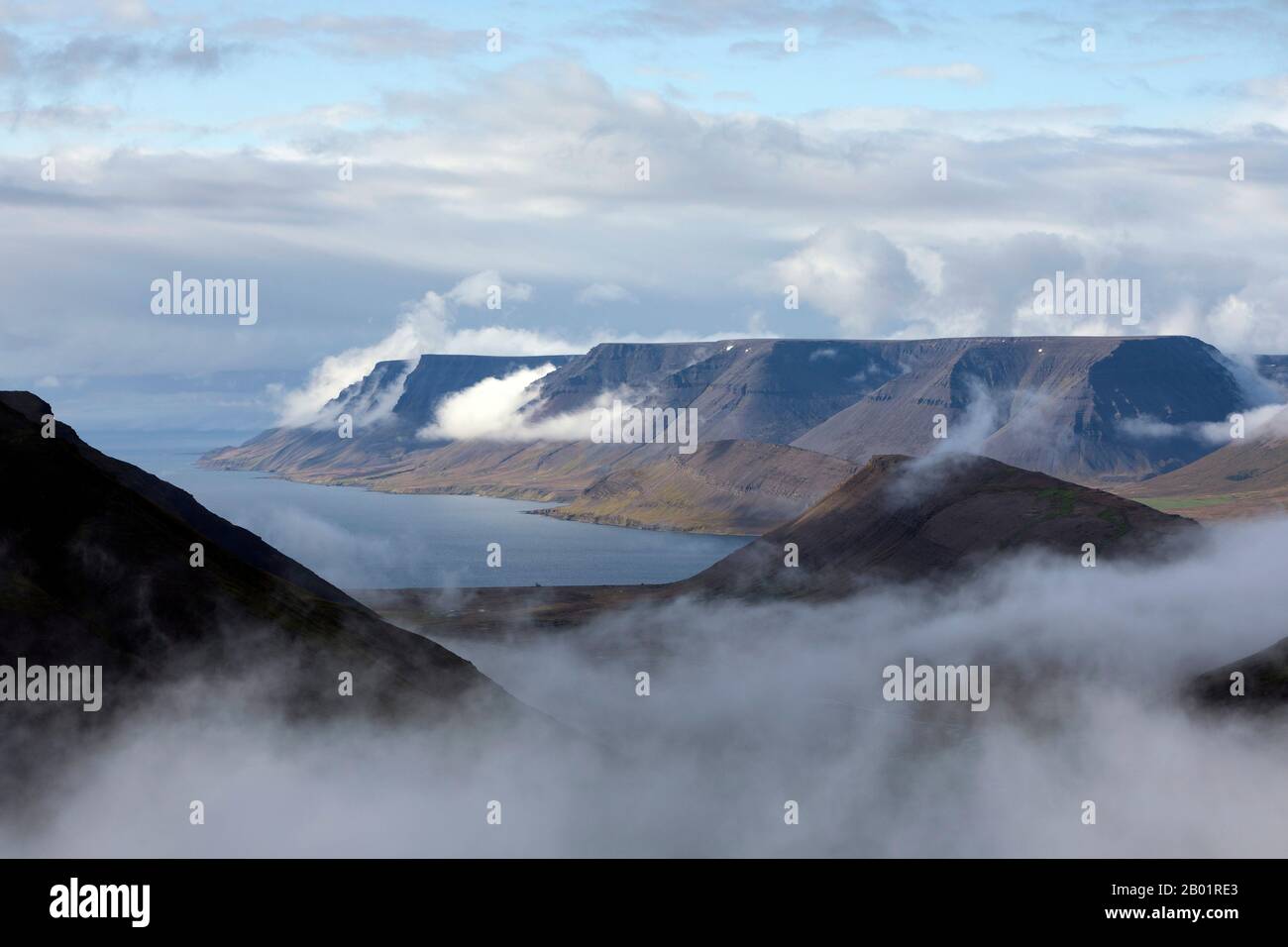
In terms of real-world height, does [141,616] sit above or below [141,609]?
below

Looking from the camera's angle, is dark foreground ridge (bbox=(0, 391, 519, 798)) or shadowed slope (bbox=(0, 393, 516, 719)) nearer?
dark foreground ridge (bbox=(0, 391, 519, 798))

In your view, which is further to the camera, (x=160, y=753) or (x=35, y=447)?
(x=35, y=447)

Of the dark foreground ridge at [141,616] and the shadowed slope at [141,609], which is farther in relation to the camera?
the shadowed slope at [141,609]

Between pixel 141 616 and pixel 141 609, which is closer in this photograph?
pixel 141 616

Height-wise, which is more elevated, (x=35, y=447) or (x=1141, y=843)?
(x=35, y=447)

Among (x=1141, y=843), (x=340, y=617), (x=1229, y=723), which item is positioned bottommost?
(x=1141, y=843)
